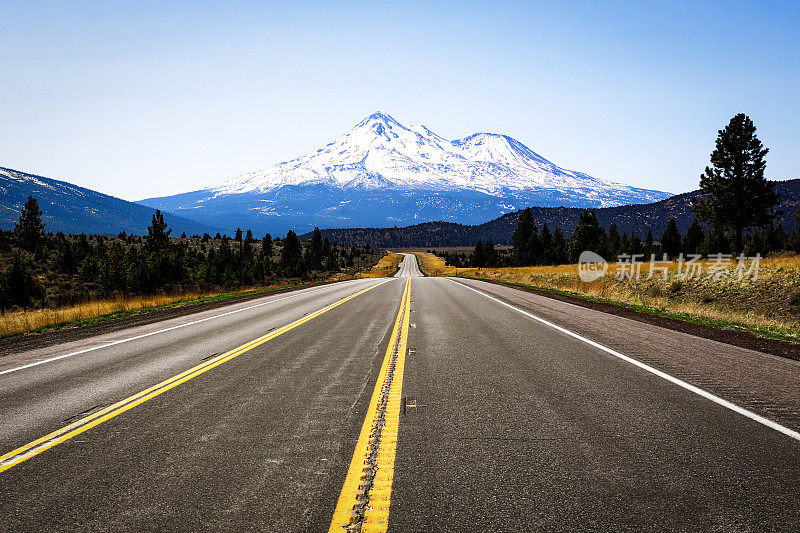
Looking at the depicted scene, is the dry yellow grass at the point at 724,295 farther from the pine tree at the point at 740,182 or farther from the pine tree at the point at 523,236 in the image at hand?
the pine tree at the point at 523,236

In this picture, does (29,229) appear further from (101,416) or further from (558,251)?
(558,251)

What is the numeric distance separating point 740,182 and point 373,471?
54.9 metres

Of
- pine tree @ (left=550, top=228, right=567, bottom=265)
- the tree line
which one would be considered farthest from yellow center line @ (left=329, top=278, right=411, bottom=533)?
pine tree @ (left=550, top=228, right=567, bottom=265)

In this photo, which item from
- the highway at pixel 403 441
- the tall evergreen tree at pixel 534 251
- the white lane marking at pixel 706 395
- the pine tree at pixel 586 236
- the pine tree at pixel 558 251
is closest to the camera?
the highway at pixel 403 441

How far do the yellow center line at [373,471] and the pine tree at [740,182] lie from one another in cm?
5215

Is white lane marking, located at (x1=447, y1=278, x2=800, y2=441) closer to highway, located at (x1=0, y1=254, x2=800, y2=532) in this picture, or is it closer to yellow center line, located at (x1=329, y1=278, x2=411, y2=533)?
highway, located at (x1=0, y1=254, x2=800, y2=532)

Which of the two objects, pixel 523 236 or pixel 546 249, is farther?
pixel 523 236

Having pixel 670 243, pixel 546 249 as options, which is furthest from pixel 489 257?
pixel 670 243

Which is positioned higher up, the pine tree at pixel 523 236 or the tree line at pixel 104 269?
the pine tree at pixel 523 236

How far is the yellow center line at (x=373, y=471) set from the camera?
8.91 ft

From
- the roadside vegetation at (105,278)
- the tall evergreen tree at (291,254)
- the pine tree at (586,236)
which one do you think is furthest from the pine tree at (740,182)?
the tall evergreen tree at (291,254)

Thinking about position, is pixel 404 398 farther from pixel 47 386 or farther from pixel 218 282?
pixel 218 282

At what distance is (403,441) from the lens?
3.95 m

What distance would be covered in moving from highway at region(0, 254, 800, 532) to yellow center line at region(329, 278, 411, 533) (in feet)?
0.06
